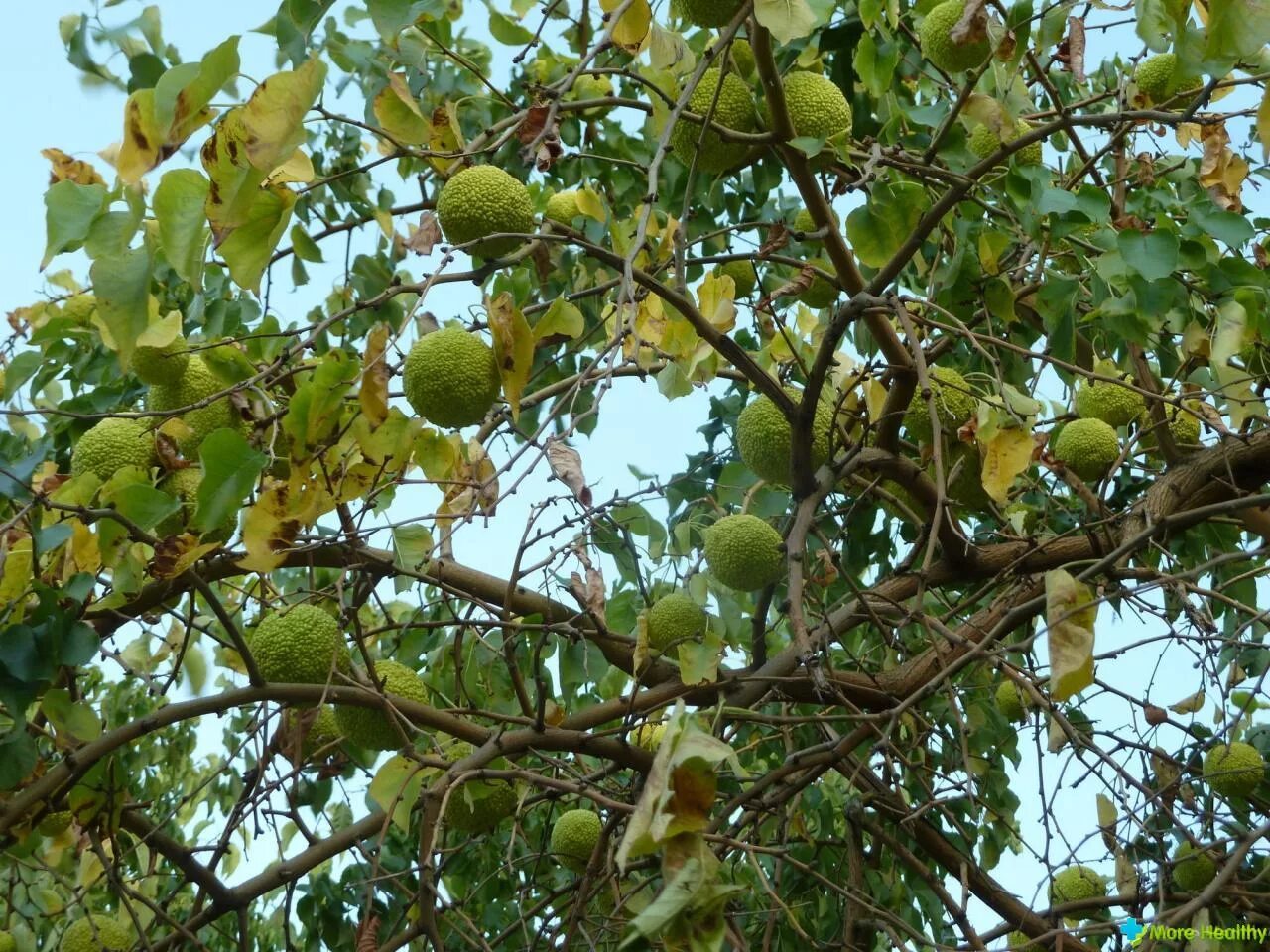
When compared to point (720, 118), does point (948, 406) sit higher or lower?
lower

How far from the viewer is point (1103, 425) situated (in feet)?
9.46

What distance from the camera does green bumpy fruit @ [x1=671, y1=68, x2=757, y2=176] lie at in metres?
2.20

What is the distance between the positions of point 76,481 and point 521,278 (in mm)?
969

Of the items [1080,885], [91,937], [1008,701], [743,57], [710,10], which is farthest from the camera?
[1008,701]

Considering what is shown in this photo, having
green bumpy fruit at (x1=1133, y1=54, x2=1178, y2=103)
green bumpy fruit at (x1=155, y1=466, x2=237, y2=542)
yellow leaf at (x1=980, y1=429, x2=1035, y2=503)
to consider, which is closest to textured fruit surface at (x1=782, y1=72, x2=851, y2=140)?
yellow leaf at (x1=980, y1=429, x2=1035, y2=503)

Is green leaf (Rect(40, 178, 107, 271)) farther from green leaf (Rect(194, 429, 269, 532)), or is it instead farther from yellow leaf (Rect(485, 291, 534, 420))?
yellow leaf (Rect(485, 291, 534, 420))

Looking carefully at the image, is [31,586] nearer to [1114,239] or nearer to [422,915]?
[422,915]

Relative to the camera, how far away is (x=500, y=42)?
9.12 feet

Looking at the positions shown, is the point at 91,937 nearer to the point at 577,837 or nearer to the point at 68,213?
the point at 577,837

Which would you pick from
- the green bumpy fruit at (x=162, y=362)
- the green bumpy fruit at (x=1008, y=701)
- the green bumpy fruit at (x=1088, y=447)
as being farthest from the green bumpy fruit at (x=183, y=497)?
the green bumpy fruit at (x=1008, y=701)

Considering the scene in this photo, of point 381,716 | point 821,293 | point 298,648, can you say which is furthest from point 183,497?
point 821,293

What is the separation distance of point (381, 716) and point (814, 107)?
1.28m

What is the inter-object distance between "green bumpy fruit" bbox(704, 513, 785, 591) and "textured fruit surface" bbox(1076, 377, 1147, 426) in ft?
3.08

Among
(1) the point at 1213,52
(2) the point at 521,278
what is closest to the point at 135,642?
(2) the point at 521,278
